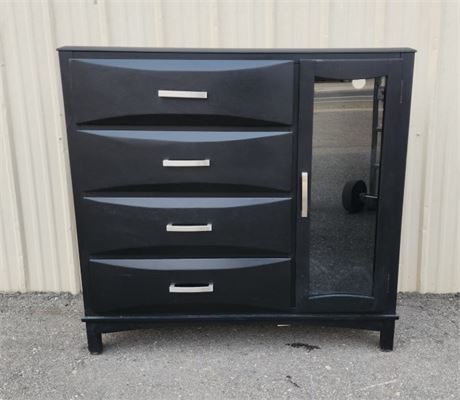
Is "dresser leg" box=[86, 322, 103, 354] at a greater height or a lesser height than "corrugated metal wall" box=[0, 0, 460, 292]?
lesser

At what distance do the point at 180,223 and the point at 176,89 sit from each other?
549mm

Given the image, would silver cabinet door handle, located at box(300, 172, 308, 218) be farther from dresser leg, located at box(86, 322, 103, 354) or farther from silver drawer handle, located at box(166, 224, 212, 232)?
dresser leg, located at box(86, 322, 103, 354)

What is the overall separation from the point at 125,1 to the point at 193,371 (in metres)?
1.86

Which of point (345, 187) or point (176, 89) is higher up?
point (176, 89)

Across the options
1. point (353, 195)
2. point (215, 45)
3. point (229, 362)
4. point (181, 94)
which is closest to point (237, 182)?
point (181, 94)

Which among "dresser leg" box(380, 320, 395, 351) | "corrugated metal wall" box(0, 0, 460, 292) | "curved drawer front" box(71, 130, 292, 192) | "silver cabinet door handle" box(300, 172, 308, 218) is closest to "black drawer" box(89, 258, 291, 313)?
"silver cabinet door handle" box(300, 172, 308, 218)

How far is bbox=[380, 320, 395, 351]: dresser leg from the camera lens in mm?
2121

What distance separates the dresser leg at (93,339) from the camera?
2.11 meters

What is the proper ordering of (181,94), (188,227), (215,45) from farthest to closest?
1. (215,45)
2. (188,227)
3. (181,94)

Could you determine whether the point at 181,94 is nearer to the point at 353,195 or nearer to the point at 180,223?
the point at 180,223

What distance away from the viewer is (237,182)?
1.96 meters

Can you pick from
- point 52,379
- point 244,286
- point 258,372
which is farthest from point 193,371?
point 52,379

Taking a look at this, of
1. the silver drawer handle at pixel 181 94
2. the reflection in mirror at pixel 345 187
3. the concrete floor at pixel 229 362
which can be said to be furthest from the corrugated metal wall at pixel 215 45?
the silver drawer handle at pixel 181 94

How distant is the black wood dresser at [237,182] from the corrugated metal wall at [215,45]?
26.6 inches
